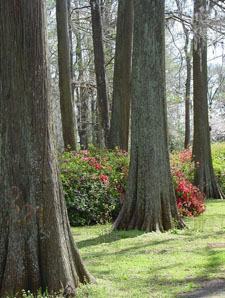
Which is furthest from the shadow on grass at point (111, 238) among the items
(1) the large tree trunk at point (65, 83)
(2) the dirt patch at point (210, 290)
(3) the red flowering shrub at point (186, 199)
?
(1) the large tree trunk at point (65, 83)

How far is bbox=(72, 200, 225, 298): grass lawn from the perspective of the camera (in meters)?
4.27

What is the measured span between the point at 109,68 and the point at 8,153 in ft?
61.0

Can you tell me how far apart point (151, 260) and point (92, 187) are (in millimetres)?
3890

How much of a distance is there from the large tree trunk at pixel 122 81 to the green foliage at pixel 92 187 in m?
2.39

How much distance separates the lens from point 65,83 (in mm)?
13859

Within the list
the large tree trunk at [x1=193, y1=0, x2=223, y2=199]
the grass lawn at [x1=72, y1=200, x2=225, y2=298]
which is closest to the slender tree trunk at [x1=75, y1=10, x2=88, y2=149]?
the large tree trunk at [x1=193, y1=0, x2=223, y2=199]

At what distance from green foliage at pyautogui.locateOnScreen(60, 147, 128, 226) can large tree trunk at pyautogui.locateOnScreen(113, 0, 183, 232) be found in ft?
3.93

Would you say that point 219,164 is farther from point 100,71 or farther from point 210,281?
point 210,281

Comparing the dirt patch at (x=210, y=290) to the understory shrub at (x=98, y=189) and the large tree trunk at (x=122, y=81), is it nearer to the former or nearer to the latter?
the understory shrub at (x=98, y=189)

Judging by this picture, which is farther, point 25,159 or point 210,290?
point 210,290

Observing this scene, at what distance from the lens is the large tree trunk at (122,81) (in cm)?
1268

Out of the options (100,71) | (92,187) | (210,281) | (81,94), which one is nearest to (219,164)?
(100,71)

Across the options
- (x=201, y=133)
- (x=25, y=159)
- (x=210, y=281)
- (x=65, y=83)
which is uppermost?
(x=65, y=83)

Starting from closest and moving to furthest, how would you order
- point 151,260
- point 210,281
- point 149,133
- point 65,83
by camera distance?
point 210,281 < point 151,260 < point 149,133 < point 65,83
